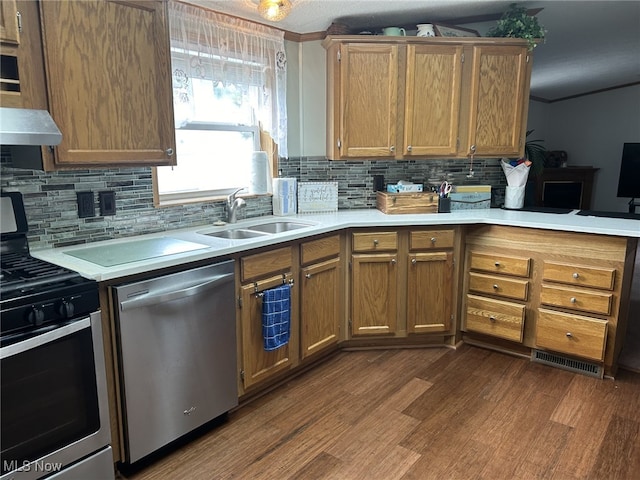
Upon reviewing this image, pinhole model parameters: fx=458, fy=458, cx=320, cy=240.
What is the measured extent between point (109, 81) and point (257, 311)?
4.11 feet

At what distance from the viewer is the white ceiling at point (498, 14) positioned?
2.72 meters

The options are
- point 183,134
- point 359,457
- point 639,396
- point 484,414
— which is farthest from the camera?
point 183,134

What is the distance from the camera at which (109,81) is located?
194cm

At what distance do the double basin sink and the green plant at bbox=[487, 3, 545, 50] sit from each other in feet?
5.99

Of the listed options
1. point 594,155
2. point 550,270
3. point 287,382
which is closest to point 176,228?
point 287,382

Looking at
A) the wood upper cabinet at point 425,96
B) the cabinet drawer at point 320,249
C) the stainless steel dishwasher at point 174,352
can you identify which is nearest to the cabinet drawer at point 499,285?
the wood upper cabinet at point 425,96

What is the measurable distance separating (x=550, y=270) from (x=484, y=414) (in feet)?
3.18

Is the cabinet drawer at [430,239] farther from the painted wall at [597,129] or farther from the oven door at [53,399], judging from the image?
the painted wall at [597,129]

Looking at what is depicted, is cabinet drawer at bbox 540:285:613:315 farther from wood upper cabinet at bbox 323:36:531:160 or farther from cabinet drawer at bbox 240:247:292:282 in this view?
cabinet drawer at bbox 240:247:292:282

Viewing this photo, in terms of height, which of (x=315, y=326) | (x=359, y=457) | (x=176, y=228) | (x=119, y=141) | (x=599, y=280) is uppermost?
(x=119, y=141)

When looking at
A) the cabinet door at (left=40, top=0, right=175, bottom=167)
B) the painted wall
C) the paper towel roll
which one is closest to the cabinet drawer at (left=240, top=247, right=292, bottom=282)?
the cabinet door at (left=40, top=0, right=175, bottom=167)

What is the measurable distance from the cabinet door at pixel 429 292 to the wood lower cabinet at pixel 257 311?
2.91 feet

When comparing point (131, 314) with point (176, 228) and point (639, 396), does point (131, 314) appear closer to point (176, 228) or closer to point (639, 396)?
point (176, 228)

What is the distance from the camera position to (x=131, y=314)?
1769mm
